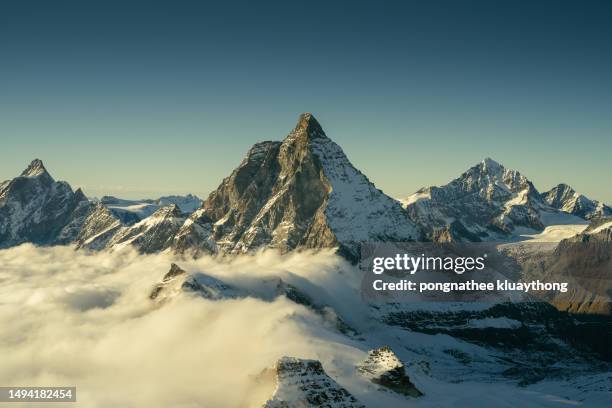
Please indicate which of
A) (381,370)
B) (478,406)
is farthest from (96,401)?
(478,406)

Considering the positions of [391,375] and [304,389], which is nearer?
[304,389]

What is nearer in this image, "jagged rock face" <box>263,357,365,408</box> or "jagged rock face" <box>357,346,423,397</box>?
"jagged rock face" <box>263,357,365,408</box>

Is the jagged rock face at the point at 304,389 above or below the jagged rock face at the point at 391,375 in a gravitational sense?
above

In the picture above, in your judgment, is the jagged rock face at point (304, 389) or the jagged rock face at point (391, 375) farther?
the jagged rock face at point (391, 375)

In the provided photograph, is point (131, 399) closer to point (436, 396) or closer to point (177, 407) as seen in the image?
point (177, 407)

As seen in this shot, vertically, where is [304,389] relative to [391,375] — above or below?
above
